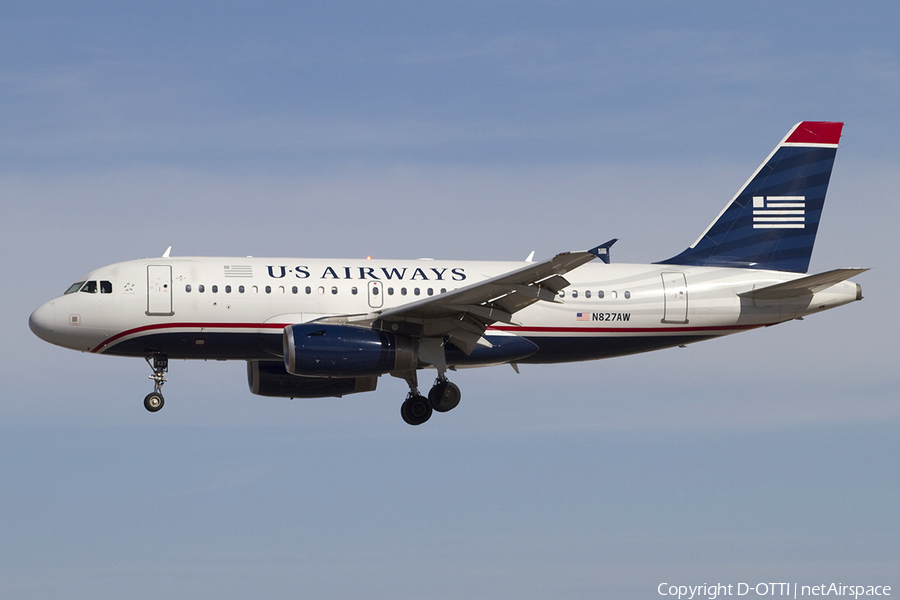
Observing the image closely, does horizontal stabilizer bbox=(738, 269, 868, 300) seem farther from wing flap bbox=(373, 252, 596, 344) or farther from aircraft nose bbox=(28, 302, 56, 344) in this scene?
aircraft nose bbox=(28, 302, 56, 344)

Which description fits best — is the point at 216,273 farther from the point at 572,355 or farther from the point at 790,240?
the point at 790,240

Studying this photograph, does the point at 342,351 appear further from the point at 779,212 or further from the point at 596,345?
the point at 779,212

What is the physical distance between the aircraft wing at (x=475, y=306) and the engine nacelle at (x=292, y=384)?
3925 mm

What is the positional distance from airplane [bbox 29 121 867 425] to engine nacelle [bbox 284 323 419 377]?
3cm

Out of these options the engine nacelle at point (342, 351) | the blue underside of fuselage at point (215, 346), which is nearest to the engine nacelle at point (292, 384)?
the blue underside of fuselage at point (215, 346)

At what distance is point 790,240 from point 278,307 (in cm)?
1514


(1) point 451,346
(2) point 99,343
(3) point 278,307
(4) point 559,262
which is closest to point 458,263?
(1) point 451,346

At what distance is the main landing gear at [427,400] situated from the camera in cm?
3069

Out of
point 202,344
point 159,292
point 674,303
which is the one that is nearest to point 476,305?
point 674,303

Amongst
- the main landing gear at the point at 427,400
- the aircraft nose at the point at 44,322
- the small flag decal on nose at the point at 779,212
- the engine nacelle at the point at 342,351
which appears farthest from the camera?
the small flag decal on nose at the point at 779,212

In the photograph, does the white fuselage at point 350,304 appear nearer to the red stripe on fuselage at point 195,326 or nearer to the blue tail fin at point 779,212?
the red stripe on fuselage at point 195,326

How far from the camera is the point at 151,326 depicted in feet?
95.2

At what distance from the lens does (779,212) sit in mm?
34125

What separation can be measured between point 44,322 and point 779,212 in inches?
818
